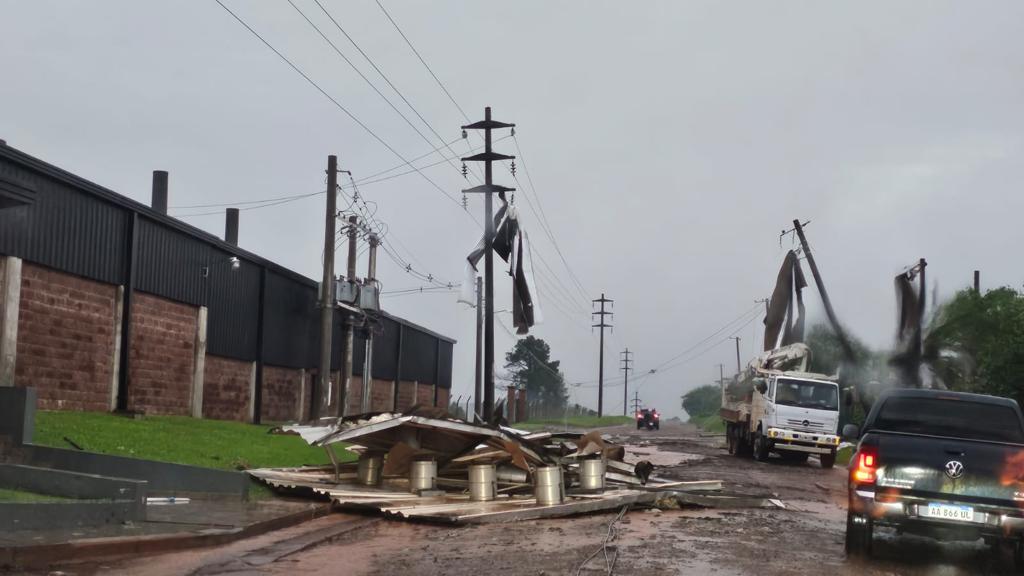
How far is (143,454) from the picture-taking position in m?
17.6

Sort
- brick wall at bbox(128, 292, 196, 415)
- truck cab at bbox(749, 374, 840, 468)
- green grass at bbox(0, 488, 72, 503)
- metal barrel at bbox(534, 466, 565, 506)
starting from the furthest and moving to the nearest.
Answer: truck cab at bbox(749, 374, 840, 468) < brick wall at bbox(128, 292, 196, 415) < metal barrel at bbox(534, 466, 565, 506) < green grass at bbox(0, 488, 72, 503)

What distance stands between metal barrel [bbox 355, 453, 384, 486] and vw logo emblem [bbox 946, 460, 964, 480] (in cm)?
976

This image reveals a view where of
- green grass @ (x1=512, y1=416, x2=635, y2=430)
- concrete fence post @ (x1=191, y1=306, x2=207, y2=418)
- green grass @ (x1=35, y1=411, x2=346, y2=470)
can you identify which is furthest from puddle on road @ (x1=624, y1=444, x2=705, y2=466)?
green grass @ (x1=512, y1=416, x2=635, y2=430)

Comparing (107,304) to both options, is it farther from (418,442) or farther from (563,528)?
(563,528)

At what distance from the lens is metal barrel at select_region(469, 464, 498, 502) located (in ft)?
53.8

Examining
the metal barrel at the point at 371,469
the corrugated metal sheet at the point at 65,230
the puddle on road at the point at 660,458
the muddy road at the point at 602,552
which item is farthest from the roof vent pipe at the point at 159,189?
the muddy road at the point at 602,552

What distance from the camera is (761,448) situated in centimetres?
3425

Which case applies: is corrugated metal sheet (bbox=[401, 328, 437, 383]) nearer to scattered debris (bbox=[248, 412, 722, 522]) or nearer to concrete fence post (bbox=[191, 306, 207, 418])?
concrete fence post (bbox=[191, 306, 207, 418])

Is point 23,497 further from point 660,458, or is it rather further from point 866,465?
point 660,458

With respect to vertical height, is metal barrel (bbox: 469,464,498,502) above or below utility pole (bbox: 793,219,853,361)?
below

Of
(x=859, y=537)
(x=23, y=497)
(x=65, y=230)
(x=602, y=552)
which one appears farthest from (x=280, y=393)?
(x=859, y=537)

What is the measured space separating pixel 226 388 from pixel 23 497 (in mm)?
24822

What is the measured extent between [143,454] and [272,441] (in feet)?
29.9

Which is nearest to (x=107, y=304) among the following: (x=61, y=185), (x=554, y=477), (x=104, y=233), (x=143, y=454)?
(x=104, y=233)
